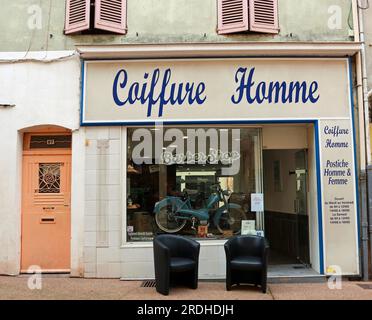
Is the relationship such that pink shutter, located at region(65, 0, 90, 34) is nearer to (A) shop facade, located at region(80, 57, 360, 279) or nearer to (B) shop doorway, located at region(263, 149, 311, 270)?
(A) shop facade, located at region(80, 57, 360, 279)

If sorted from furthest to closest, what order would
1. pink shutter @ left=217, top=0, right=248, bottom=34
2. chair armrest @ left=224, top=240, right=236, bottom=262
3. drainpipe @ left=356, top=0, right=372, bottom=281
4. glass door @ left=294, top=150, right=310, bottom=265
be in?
glass door @ left=294, top=150, right=310, bottom=265, pink shutter @ left=217, top=0, right=248, bottom=34, drainpipe @ left=356, top=0, right=372, bottom=281, chair armrest @ left=224, top=240, right=236, bottom=262

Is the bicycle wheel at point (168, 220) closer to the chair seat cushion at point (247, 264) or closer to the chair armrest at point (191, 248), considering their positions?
the chair armrest at point (191, 248)

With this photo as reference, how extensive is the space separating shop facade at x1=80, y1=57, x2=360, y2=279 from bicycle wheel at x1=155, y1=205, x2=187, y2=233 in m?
0.02

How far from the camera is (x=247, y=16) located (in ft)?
26.0

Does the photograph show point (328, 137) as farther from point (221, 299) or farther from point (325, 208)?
point (221, 299)

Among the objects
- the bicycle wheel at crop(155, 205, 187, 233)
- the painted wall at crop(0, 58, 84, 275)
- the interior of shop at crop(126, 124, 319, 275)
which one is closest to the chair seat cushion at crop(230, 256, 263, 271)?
the interior of shop at crop(126, 124, 319, 275)

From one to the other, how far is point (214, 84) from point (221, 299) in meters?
3.93

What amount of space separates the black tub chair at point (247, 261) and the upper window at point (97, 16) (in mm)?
4558

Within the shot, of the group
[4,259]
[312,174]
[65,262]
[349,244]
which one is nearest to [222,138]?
[312,174]

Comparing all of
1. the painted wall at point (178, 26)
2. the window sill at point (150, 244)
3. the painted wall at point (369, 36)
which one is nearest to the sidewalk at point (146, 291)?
the window sill at point (150, 244)

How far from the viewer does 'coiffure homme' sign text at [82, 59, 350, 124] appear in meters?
7.82

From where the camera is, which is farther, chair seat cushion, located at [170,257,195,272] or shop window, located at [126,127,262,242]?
shop window, located at [126,127,262,242]

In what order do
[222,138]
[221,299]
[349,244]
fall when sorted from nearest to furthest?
[221,299]
[349,244]
[222,138]

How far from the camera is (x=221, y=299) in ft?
20.5
